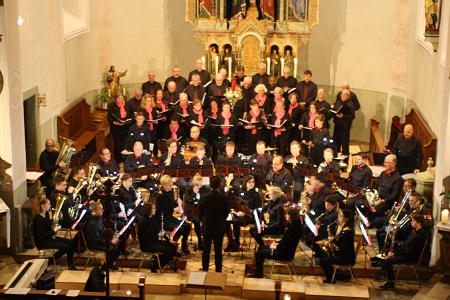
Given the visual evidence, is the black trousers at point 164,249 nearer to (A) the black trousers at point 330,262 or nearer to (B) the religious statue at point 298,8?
(A) the black trousers at point 330,262

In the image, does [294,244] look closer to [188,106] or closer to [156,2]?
[188,106]

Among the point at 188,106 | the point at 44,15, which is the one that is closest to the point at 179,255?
the point at 188,106

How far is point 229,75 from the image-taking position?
63.3 feet

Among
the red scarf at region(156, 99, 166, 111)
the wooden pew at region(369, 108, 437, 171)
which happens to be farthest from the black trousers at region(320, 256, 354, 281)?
the red scarf at region(156, 99, 166, 111)

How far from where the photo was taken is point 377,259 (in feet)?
43.3

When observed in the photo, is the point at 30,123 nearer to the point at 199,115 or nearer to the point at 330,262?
the point at 199,115

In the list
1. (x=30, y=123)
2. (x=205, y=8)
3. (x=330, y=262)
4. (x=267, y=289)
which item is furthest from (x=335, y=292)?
(x=205, y=8)

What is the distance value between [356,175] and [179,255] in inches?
133

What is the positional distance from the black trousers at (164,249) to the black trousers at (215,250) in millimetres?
503

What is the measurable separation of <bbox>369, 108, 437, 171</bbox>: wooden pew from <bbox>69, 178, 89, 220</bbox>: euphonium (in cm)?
519

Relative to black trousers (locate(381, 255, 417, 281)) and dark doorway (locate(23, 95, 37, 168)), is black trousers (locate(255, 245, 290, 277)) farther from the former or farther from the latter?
dark doorway (locate(23, 95, 37, 168))

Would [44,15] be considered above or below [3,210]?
above

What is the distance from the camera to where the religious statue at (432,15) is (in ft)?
47.7

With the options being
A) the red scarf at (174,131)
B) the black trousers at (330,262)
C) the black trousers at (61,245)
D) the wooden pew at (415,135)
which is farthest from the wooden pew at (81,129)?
the black trousers at (330,262)
